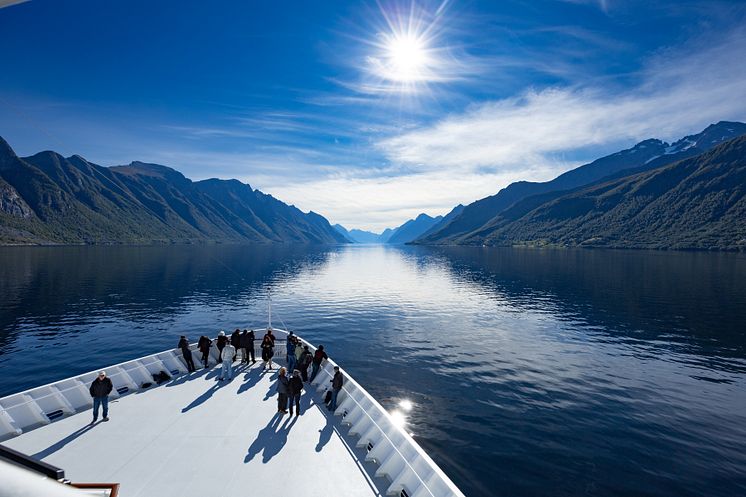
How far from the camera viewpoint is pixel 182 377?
2433 centimetres

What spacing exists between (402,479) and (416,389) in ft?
55.3

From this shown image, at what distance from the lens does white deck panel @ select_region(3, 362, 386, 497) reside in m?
13.9

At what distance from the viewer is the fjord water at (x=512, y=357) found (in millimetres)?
20516

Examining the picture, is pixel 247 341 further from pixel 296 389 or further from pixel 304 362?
pixel 296 389

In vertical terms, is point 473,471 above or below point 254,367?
below

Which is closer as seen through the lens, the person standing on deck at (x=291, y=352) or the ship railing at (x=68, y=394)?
the ship railing at (x=68, y=394)

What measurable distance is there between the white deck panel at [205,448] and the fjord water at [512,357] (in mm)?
7348

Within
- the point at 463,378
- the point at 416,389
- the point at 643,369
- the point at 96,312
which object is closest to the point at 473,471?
the point at 416,389

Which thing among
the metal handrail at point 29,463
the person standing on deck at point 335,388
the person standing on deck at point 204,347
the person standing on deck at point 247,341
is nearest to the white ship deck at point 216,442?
the person standing on deck at point 335,388

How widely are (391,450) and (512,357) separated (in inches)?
1049

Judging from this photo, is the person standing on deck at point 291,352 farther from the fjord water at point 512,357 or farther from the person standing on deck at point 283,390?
the fjord water at point 512,357

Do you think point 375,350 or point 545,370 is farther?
point 375,350

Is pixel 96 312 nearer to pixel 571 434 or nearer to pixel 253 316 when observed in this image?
pixel 253 316

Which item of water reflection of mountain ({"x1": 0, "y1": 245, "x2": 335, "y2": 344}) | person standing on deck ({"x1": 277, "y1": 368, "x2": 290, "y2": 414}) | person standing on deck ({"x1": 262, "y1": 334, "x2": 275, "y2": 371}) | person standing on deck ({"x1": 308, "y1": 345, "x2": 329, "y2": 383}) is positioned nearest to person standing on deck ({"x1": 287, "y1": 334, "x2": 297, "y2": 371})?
person standing on deck ({"x1": 308, "y1": 345, "x2": 329, "y2": 383})
